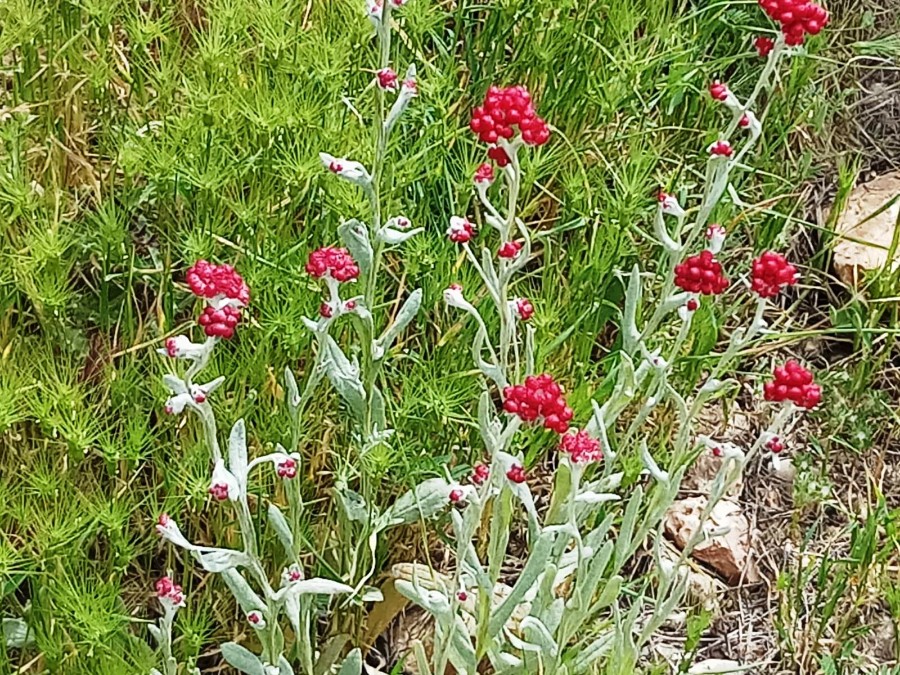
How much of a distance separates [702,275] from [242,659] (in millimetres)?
499

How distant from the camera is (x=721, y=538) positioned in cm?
143

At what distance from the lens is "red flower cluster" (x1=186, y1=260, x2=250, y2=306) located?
2.83ft

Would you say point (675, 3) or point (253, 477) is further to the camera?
point (675, 3)

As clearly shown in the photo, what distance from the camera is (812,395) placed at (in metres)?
0.92

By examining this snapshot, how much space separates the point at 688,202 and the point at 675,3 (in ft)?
1.34

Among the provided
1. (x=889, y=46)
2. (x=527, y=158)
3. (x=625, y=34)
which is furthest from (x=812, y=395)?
(x=889, y=46)

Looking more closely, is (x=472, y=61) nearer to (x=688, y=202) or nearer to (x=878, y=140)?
(x=688, y=202)

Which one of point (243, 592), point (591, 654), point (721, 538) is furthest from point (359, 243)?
point (721, 538)

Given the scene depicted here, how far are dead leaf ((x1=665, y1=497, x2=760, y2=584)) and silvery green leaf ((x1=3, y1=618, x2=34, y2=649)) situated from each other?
2.39 feet

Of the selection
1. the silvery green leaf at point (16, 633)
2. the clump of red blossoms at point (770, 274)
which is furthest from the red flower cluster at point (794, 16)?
the silvery green leaf at point (16, 633)

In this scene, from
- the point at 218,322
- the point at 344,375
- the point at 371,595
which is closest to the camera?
the point at 218,322

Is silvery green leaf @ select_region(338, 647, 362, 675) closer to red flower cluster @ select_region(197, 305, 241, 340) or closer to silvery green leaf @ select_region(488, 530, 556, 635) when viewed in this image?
silvery green leaf @ select_region(488, 530, 556, 635)

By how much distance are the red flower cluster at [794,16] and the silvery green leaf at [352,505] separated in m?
0.56

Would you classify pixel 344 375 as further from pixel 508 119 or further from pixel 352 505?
pixel 508 119
